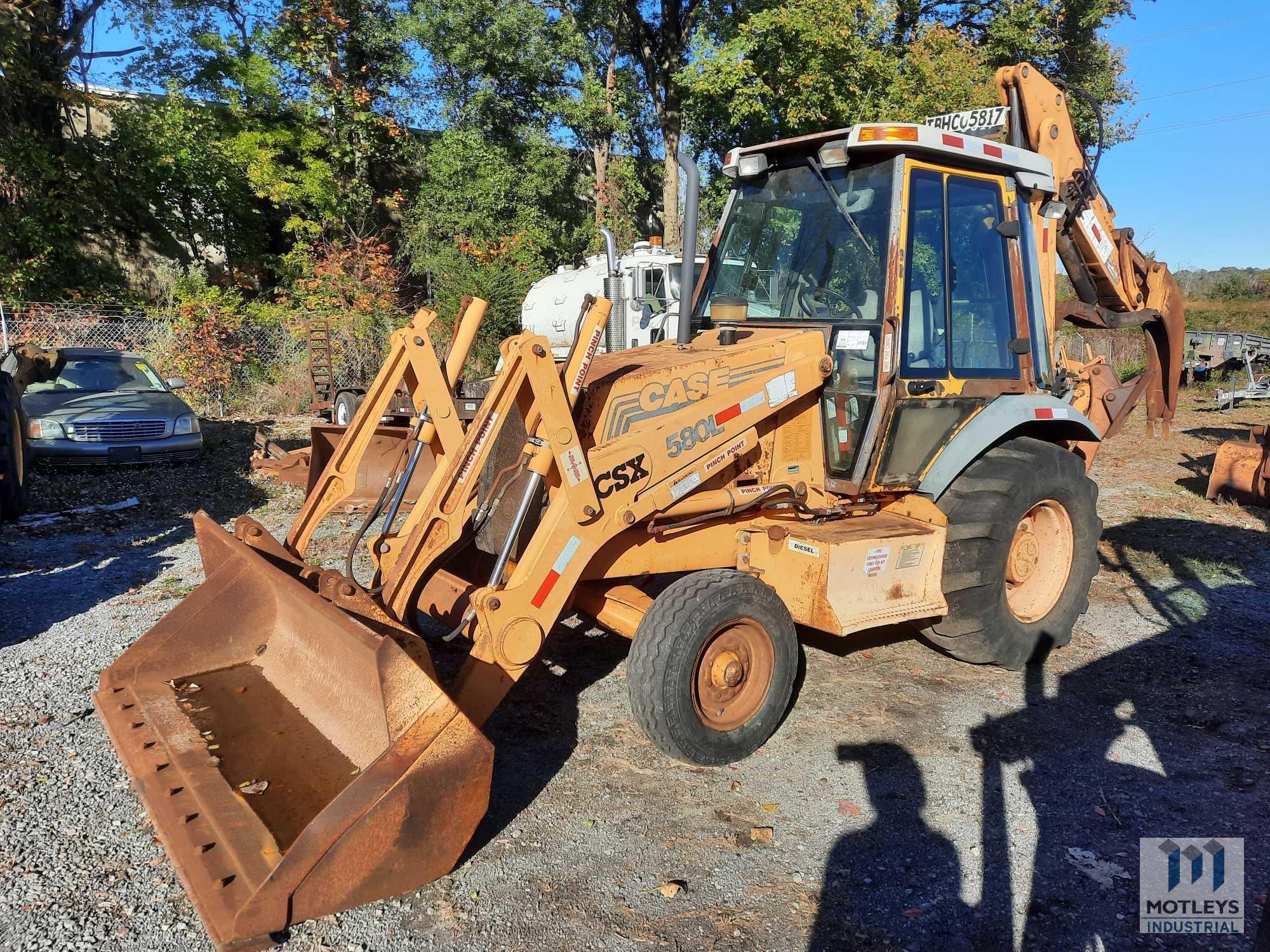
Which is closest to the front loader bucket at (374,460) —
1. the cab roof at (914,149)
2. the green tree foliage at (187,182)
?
the cab roof at (914,149)

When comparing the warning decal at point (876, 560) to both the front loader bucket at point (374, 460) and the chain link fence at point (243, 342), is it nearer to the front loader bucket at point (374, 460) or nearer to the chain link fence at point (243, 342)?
the front loader bucket at point (374, 460)

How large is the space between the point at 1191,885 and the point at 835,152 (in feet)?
11.8

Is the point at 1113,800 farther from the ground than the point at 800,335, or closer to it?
closer to it

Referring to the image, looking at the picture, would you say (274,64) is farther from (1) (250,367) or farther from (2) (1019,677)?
(2) (1019,677)

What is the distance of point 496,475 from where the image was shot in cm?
425

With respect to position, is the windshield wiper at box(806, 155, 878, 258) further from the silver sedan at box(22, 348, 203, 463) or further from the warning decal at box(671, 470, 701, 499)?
the silver sedan at box(22, 348, 203, 463)

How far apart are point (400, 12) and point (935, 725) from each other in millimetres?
23523

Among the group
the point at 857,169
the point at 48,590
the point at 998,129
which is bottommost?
the point at 48,590

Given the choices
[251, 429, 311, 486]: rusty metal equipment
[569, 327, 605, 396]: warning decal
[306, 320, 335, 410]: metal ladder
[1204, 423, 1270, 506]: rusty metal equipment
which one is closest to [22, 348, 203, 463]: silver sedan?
[251, 429, 311, 486]: rusty metal equipment

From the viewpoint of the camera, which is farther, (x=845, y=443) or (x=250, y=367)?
(x=250, y=367)

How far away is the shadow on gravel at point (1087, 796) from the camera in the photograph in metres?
3.06

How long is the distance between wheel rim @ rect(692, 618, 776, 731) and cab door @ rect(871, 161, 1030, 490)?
1.21 meters

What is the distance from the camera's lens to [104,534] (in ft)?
27.0

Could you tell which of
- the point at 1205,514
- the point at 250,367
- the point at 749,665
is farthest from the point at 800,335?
the point at 250,367
